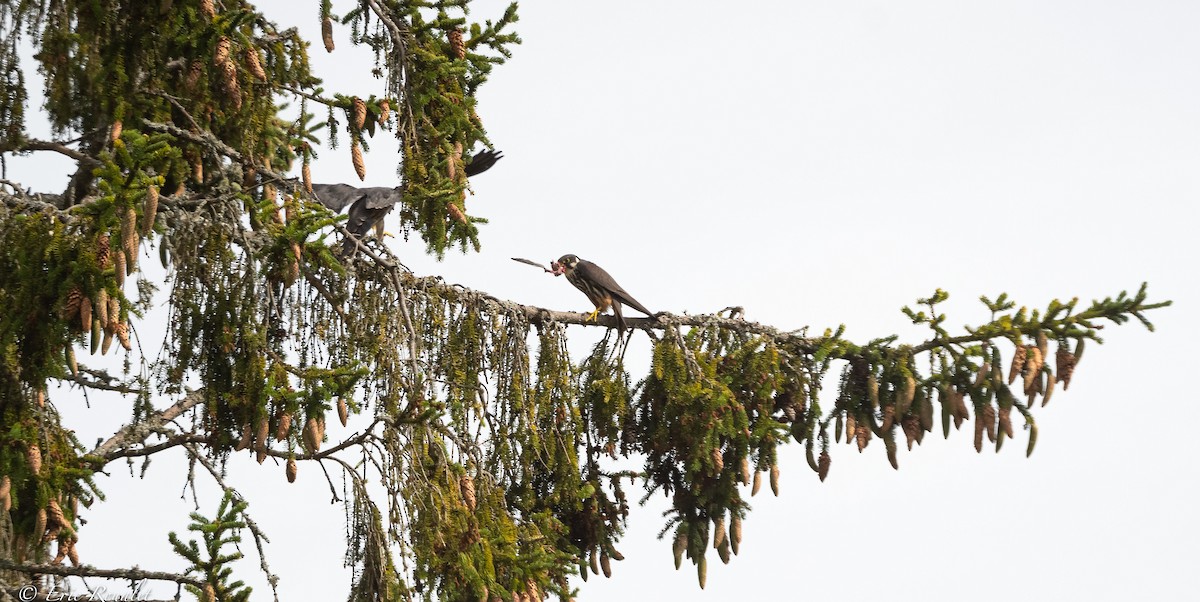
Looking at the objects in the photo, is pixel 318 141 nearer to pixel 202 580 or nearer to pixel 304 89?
pixel 304 89

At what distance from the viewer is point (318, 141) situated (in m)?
8.11

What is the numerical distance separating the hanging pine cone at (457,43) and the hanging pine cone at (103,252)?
2.71m

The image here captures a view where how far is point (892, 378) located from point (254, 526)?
12.0ft

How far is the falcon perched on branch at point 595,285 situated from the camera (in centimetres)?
746

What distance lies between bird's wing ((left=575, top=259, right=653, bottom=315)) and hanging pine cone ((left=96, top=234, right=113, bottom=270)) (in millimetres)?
3774

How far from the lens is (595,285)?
761 centimetres

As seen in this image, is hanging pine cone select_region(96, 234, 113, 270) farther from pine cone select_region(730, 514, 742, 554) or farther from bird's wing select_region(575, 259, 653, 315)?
pine cone select_region(730, 514, 742, 554)

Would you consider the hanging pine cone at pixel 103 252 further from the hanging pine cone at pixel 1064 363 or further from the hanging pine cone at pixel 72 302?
the hanging pine cone at pixel 1064 363

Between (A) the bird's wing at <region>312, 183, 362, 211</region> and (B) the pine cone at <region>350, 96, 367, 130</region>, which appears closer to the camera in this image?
(B) the pine cone at <region>350, 96, 367, 130</region>

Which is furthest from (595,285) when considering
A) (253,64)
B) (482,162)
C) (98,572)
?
(98,572)

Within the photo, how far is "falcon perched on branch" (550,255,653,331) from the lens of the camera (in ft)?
24.5

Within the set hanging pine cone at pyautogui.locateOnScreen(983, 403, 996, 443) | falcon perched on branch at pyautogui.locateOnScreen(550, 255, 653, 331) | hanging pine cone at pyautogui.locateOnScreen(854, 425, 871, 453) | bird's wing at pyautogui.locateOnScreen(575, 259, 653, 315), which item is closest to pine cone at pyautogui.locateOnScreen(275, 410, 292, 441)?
falcon perched on branch at pyautogui.locateOnScreen(550, 255, 653, 331)

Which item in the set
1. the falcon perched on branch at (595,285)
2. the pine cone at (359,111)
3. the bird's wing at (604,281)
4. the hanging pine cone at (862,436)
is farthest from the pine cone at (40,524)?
the hanging pine cone at (862,436)

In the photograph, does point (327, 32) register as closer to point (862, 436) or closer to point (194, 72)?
point (194, 72)
